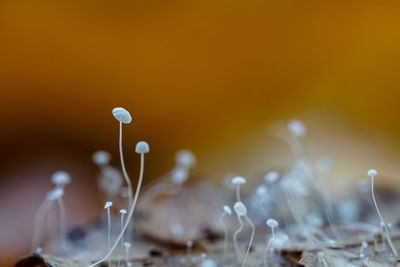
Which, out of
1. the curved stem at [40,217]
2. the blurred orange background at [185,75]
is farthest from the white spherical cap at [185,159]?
the curved stem at [40,217]

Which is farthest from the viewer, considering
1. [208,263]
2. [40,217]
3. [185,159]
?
[40,217]

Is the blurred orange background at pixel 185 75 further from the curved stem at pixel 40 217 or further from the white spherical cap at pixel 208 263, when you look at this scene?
the white spherical cap at pixel 208 263

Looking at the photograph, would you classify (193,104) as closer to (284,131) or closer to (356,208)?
(284,131)

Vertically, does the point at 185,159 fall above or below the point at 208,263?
above

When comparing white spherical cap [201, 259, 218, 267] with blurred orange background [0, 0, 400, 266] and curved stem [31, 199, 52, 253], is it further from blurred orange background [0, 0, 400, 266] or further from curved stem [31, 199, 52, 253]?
blurred orange background [0, 0, 400, 266]

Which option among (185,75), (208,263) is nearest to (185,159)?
(208,263)

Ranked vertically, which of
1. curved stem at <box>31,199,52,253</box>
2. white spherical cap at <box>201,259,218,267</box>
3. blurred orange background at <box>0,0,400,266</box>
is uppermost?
blurred orange background at <box>0,0,400,266</box>

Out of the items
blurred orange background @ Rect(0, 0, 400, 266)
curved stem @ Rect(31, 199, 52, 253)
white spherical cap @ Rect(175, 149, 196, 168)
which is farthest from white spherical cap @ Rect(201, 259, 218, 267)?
blurred orange background @ Rect(0, 0, 400, 266)

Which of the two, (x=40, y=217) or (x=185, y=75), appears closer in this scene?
(x=40, y=217)

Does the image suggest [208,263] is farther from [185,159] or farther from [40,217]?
[40,217]
